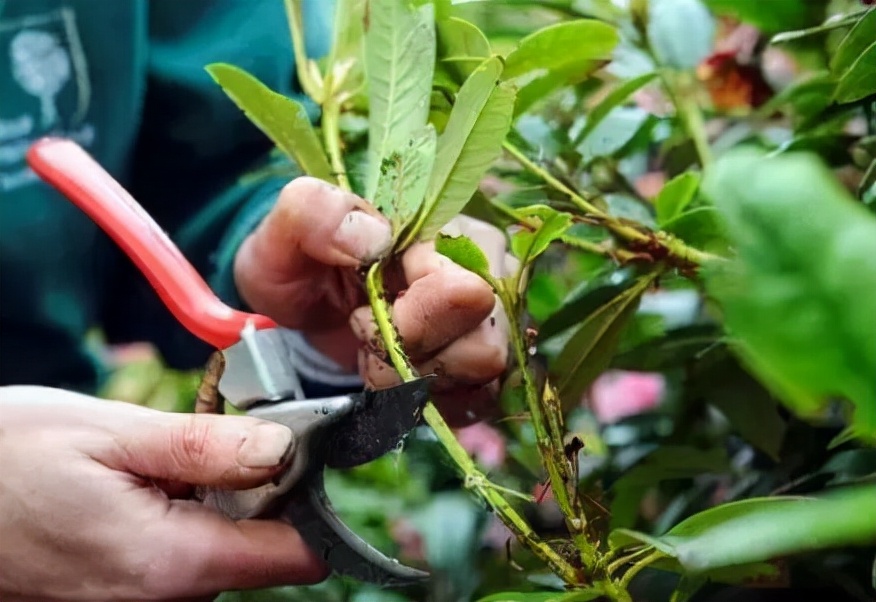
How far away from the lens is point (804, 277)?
0.35ft

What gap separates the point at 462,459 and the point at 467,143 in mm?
87

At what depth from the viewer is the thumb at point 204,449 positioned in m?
0.24

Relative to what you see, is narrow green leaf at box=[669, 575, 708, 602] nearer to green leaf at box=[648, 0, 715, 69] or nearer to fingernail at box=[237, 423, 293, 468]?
fingernail at box=[237, 423, 293, 468]

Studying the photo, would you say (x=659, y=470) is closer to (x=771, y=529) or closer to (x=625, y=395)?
(x=625, y=395)

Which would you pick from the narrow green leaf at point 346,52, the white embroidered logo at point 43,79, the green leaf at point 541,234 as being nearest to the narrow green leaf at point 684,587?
the green leaf at point 541,234

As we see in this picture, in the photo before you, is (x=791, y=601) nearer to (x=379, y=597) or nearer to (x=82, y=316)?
(x=379, y=597)

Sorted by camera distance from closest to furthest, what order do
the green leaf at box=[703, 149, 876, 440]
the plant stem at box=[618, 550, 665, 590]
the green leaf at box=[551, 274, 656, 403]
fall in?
the green leaf at box=[703, 149, 876, 440], the plant stem at box=[618, 550, 665, 590], the green leaf at box=[551, 274, 656, 403]

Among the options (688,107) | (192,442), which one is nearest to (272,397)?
(192,442)

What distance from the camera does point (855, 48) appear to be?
257 mm

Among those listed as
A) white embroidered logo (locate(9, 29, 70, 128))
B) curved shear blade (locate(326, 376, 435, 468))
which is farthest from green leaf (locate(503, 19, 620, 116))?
white embroidered logo (locate(9, 29, 70, 128))

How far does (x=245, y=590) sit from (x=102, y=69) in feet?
0.86

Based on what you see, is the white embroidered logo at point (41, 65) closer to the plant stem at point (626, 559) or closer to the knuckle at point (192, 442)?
the knuckle at point (192, 442)

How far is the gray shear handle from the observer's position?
9.8 inches

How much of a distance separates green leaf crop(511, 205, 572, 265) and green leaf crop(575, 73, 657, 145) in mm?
141
